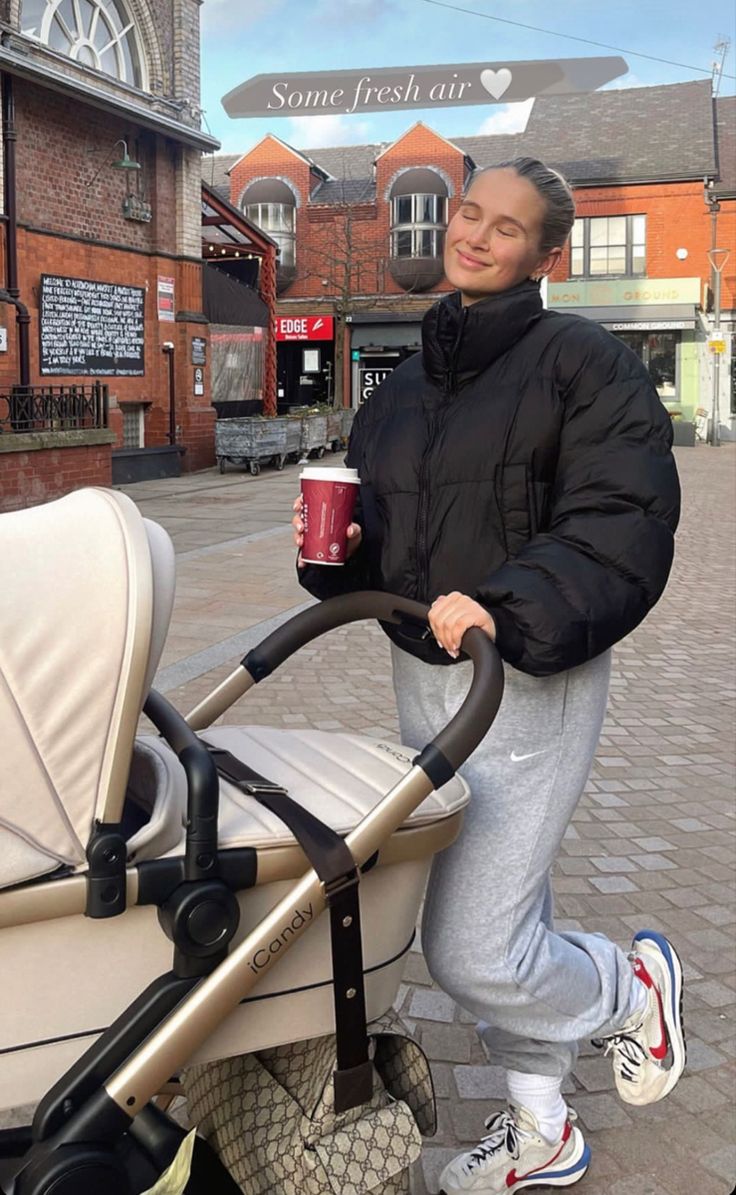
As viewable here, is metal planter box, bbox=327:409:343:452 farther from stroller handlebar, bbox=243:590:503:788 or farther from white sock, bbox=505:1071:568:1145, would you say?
white sock, bbox=505:1071:568:1145

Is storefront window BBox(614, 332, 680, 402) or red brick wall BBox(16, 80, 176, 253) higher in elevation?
red brick wall BBox(16, 80, 176, 253)

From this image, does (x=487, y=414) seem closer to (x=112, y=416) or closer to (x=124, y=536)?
(x=124, y=536)

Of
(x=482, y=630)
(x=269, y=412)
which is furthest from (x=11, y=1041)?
(x=269, y=412)

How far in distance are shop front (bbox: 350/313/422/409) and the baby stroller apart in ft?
117

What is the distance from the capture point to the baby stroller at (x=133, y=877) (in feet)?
5.01

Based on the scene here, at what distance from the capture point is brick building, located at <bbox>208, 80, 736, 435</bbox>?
117 feet

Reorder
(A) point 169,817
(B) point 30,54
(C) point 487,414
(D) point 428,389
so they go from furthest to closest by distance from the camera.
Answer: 1. (B) point 30,54
2. (D) point 428,389
3. (C) point 487,414
4. (A) point 169,817

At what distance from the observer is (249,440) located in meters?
20.4

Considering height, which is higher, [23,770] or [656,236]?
[656,236]

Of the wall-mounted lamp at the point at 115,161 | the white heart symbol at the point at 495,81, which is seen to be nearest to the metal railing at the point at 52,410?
the wall-mounted lamp at the point at 115,161

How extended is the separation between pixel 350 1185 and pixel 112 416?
17997mm

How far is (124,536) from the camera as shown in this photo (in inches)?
63.3

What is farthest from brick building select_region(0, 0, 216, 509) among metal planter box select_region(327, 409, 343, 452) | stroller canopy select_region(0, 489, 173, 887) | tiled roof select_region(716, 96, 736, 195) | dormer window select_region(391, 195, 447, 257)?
tiled roof select_region(716, 96, 736, 195)

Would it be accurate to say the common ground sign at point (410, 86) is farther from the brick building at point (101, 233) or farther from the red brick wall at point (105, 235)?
the red brick wall at point (105, 235)
